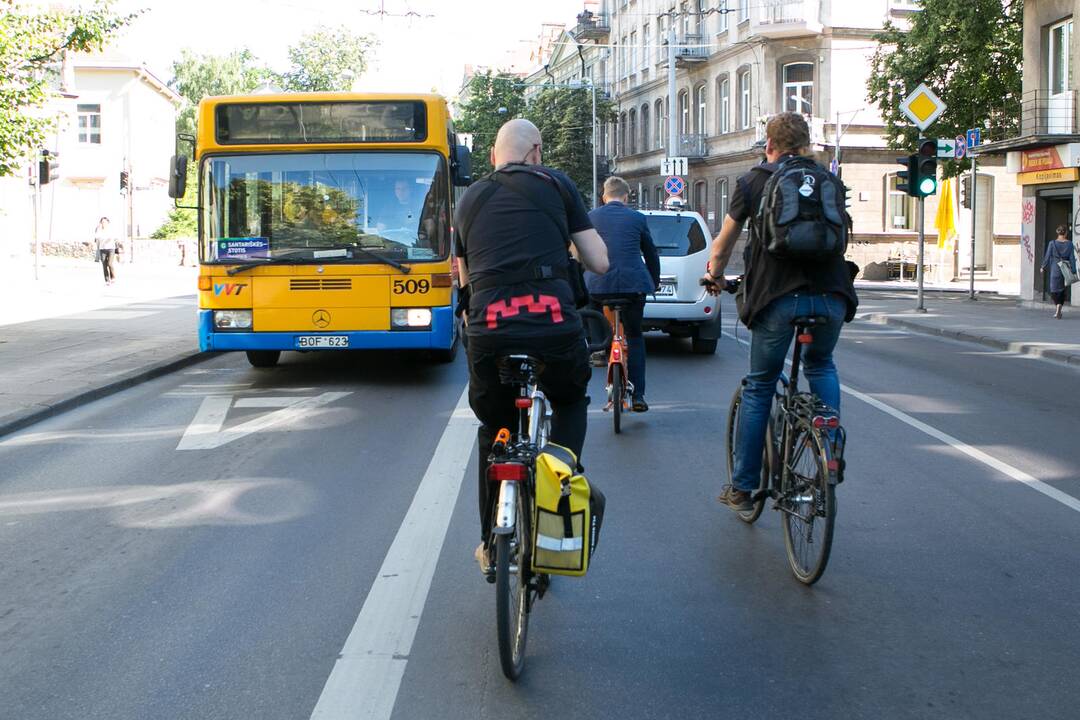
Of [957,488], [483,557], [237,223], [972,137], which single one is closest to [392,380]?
[237,223]

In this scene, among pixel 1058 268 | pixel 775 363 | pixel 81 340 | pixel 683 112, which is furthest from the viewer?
pixel 683 112

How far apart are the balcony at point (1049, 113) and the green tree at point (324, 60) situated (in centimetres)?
6587

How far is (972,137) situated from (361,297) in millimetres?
18162

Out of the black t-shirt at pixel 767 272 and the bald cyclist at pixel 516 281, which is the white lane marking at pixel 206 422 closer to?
the black t-shirt at pixel 767 272

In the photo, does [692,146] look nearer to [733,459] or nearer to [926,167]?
[926,167]

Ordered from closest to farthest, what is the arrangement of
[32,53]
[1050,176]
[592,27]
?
[32,53], [1050,176], [592,27]

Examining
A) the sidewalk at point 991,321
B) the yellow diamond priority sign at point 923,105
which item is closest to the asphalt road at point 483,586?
the sidewalk at point 991,321

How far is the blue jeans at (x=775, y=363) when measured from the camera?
5383 mm

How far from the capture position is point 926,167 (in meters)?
22.9

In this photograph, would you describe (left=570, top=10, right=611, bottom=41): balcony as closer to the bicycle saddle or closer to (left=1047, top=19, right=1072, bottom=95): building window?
(left=1047, top=19, right=1072, bottom=95): building window

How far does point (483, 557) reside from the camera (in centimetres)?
442

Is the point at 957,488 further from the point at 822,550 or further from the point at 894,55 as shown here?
the point at 894,55

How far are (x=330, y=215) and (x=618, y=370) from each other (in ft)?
12.8

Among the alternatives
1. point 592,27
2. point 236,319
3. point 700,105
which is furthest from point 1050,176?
point 592,27
